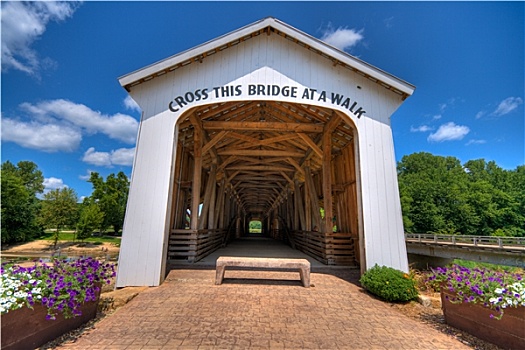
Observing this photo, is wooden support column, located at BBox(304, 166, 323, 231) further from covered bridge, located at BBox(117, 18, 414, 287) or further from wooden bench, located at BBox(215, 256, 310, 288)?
wooden bench, located at BBox(215, 256, 310, 288)

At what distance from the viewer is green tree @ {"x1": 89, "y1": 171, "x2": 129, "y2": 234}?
34469 mm

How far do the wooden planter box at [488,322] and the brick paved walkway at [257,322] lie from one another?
0.36 metres

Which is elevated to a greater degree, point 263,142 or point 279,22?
point 279,22

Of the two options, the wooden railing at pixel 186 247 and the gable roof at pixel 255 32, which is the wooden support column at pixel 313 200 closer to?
the wooden railing at pixel 186 247

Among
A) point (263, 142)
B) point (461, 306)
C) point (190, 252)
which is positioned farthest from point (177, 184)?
point (461, 306)

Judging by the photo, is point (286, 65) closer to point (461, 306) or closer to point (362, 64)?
point (362, 64)

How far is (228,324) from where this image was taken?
3.50 metres

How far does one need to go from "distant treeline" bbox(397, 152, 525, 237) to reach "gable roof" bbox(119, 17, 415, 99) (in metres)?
30.7

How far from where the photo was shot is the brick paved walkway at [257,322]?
118 inches

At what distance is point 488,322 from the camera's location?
311cm

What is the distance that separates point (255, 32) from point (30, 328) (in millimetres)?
7371

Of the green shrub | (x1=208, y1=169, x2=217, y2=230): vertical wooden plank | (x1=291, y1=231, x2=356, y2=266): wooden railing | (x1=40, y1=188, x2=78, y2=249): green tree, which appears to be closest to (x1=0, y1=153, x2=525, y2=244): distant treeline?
(x1=40, y1=188, x2=78, y2=249): green tree

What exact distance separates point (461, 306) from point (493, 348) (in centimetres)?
58

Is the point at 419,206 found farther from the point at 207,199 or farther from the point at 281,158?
the point at 207,199
